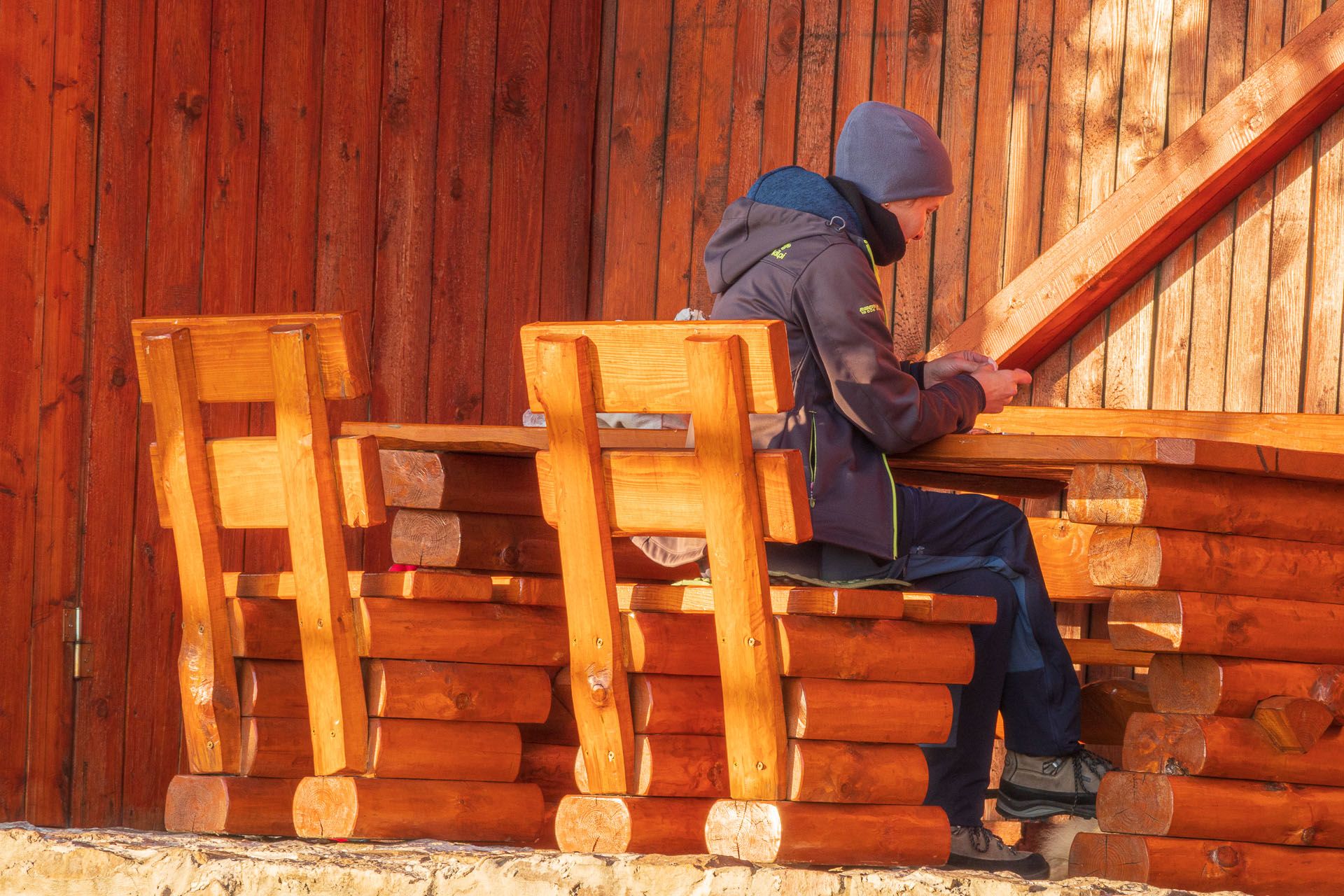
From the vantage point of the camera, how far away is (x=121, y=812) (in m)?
4.30

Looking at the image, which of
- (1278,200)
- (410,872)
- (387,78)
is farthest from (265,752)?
(1278,200)

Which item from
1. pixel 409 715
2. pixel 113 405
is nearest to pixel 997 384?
pixel 409 715

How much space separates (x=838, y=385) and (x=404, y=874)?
4.26ft

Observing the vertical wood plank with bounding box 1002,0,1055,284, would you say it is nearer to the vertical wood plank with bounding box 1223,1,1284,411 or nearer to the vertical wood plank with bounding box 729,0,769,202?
the vertical wood plank with bounding box 1223,1,1284,411

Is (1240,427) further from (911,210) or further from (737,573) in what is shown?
(737,573)

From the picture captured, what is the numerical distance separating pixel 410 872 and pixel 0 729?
5.77ft

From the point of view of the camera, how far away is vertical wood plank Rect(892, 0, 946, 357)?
5.42m

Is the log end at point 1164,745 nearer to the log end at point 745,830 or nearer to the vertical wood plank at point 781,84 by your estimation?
the log end at point 745,830

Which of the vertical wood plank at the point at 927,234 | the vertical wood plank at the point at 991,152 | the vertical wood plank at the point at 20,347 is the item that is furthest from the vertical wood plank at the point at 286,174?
the vertical wood plank at the point at 991,152

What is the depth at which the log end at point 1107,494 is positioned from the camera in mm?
3025

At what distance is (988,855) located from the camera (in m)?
3.45

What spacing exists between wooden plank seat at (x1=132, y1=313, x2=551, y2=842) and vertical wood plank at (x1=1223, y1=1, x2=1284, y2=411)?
2.51 metres

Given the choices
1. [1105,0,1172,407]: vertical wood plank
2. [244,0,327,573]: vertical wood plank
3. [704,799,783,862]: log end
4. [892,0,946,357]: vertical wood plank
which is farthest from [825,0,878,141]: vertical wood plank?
[704,799,783,862]: log end

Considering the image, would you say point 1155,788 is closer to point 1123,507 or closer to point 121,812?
point 1123,507
